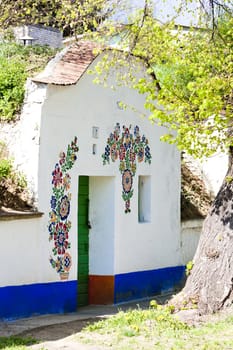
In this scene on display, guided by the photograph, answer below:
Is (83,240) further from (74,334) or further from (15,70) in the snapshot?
(74,334)

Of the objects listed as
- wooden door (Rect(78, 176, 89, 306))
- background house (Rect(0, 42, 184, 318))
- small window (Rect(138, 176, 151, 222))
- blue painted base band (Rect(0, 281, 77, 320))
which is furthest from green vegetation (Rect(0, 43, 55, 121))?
small window (Rect(138, 176, 151, 222))

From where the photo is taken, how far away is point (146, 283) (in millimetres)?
14367

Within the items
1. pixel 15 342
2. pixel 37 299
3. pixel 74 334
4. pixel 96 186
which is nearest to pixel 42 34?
pixel 96 186

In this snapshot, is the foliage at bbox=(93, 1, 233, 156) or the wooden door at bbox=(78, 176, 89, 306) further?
the wooden door at bbox=(78, 176, 89, 306)

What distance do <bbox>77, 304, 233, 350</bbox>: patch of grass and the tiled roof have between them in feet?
13.2

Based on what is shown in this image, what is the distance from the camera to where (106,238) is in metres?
13.5

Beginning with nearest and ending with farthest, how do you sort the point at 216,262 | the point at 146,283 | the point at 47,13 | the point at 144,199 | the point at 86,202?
the point at 216,262, the point at 86,202, the point at 146,283, the point at 144,199, the point at 47,13

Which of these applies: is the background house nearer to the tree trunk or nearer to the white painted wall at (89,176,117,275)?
the white painted wall at (89,176,117,275)

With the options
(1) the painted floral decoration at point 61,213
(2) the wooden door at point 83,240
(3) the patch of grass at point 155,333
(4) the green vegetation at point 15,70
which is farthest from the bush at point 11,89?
(3) the patch of grass at point 155,333

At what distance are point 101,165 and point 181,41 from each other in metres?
2.55

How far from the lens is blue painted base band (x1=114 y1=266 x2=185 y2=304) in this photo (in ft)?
44.9

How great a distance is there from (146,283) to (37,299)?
3.32 m

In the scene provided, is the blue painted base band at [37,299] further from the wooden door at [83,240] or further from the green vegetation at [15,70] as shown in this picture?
the green vegetation at [15,70]

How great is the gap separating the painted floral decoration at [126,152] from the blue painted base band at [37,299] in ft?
7.25
